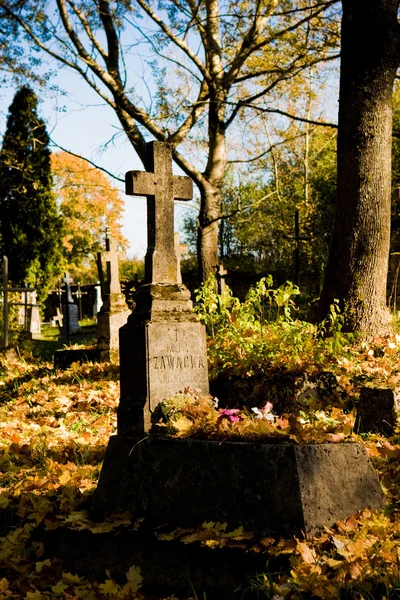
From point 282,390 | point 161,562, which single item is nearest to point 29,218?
point 282,390

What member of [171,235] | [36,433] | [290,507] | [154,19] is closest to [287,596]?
[290,507]

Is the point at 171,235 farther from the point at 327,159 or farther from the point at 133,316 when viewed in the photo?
the point at 327,159

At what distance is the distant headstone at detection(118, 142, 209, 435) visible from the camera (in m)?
5.01

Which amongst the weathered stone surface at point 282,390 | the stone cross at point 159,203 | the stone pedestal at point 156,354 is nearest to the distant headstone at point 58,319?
the weathered stone surface at point 282,390

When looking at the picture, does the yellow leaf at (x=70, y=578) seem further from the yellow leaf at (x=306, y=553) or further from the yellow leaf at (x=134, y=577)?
the yellow leaf at (x=306, y=553)

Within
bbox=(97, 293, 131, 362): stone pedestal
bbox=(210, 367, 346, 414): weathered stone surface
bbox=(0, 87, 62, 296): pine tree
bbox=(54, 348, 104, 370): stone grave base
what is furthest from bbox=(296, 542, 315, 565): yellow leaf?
bbox=(0, 87, 62, 296): pine tree

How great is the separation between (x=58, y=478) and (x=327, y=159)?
992 inches

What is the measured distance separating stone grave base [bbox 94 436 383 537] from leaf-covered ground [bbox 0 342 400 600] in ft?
0.41

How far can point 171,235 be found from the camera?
5.61 m

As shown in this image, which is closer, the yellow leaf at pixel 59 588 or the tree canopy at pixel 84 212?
the yellow leaf at pixel 59 588

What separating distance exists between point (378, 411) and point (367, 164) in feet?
10.8

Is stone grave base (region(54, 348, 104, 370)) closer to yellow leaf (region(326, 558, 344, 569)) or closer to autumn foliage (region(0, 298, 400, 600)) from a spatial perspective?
autumn foliage (region(0, 298, 400, 600))

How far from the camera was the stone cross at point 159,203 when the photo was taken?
5449 millimetres

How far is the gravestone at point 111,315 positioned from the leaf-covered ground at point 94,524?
8.76 ft
